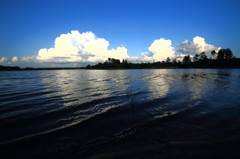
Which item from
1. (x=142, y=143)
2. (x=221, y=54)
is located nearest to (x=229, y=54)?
(x=221, y=54)

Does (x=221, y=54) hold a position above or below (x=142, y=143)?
above

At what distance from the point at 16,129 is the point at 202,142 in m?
8.57

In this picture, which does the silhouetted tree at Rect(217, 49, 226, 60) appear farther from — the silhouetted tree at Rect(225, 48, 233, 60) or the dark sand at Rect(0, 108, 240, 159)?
the dark sand at Rect(0, 108, 240, 159)

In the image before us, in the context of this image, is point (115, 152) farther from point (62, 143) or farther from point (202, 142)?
point (202, 142)

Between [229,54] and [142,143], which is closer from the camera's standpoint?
[142,143]

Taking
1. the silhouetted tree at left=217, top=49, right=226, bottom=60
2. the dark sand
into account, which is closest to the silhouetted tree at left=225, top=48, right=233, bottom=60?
the silhouetted tree at left=217, top=49, right=226, bottom=60

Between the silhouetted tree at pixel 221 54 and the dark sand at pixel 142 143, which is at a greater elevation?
the silhouetted tree at pixel 221 54

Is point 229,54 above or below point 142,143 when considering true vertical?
above

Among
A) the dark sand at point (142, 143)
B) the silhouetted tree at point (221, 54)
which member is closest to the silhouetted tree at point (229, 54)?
the silhouetted tree at point (221, 54)

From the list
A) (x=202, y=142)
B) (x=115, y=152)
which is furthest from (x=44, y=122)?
(x=202, y=142)

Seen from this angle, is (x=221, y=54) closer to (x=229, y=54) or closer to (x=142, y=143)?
(x=229, y=54)

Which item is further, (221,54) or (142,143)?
(221,54)

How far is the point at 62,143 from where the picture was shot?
472 cm

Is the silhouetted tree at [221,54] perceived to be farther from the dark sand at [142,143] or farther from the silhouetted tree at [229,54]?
the dark sand at [142,143]
